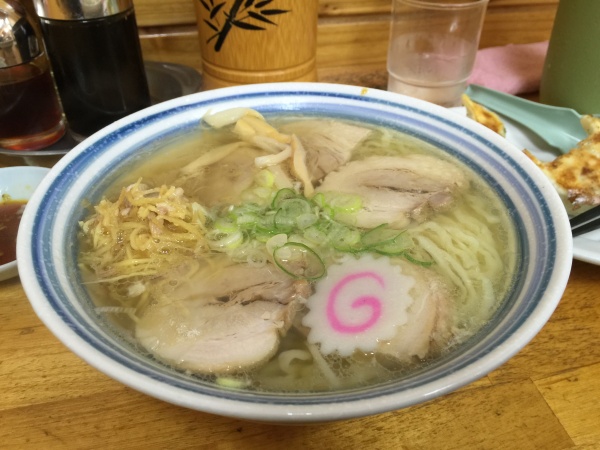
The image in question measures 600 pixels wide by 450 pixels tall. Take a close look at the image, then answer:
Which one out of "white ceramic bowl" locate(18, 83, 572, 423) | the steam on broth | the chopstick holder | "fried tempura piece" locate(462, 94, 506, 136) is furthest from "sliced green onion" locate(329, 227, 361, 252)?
"fried tempura piece" locate(462, 94, 506, 136)

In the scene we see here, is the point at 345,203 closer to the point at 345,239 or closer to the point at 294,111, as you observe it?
the point at 345,239

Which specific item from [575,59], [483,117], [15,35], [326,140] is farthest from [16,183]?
[575,59]

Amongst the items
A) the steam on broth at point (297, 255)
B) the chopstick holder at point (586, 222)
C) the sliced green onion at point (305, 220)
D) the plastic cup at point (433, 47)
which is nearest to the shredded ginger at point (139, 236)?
the steam on broth at point (297, 255)

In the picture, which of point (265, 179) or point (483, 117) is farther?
point (483, 117)

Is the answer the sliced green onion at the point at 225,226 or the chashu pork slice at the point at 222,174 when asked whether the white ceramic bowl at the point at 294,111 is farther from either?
the sliced green onion at the point at 225,226

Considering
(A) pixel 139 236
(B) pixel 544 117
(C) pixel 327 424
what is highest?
(A) pixel 139 236

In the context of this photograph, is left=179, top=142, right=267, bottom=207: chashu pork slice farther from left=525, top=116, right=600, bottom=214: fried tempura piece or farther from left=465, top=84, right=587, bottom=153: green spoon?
left=465, top=84, right=587, bottom=153: green spoon

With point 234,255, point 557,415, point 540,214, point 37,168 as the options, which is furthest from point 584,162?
point 37,168
